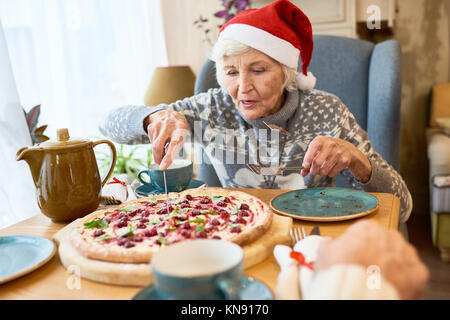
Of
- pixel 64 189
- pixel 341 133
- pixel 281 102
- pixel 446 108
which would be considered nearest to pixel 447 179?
pixel 446 108

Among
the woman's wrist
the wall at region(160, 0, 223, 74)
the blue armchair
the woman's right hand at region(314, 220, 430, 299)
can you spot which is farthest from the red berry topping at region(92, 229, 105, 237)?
the wall at region(160, 0, 223, 74)

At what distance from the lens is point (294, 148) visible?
57.6 inches

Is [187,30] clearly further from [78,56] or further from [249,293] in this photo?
[249,293]

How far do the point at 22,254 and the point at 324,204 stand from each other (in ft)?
2.22

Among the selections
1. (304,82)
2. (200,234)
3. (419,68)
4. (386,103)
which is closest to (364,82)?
(386,103)

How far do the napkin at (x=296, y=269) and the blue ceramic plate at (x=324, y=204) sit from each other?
0.74ft

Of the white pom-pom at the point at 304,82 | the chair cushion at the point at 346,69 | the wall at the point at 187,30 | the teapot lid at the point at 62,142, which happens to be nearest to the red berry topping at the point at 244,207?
the teapot lid at the point at 62,142

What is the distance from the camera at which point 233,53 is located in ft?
4.28

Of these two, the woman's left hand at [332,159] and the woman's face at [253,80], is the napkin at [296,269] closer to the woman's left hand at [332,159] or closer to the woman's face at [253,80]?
the woman's left hand at [332,159]

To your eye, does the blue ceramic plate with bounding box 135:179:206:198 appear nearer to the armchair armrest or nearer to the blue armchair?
the blue armchair

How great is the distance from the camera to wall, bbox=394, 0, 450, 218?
280 centimetres

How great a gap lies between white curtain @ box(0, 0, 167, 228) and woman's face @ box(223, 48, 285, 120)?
0.89 meters

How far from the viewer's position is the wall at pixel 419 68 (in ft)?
9.20
